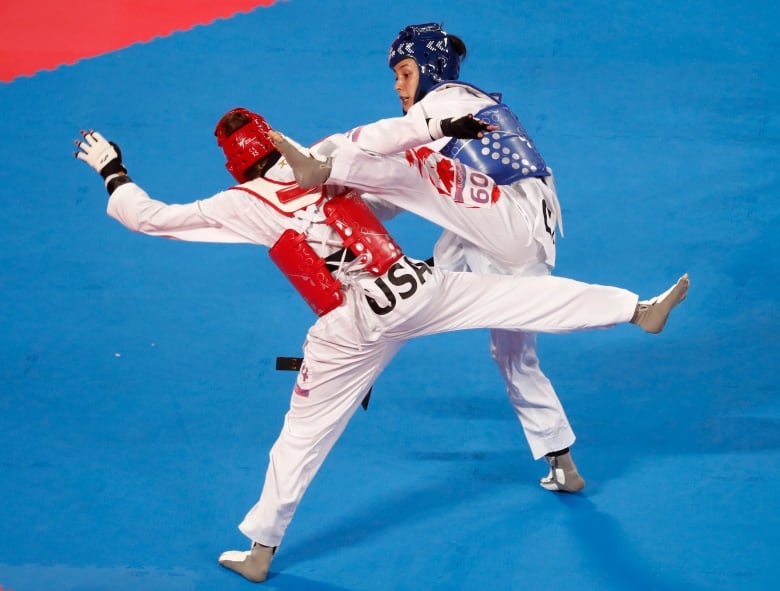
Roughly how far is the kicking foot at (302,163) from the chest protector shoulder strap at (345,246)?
1.00ft

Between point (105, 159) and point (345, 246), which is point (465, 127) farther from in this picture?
point (105, 159)

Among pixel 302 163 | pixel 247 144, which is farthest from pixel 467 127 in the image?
pixel 247 144

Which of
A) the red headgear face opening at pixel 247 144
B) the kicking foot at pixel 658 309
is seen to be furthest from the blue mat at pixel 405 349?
the red headgear face opening at pixel 247 144

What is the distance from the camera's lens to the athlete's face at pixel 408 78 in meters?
5.03

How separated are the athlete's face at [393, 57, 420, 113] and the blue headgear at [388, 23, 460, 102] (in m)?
0.02

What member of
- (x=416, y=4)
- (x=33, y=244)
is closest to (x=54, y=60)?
(x=33, y=244)

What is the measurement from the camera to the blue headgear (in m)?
5.01

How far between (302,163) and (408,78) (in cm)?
120

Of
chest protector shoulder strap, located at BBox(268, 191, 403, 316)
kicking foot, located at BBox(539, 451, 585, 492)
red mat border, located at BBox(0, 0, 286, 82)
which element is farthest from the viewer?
red mat border, located at BBox(0, 0, 286, 82)

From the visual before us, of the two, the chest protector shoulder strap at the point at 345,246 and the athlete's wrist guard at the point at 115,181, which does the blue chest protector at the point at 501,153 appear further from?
the athlete's wrist guard at the point at 115,181

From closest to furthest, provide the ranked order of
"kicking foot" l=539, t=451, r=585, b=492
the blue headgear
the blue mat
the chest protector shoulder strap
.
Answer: the chest protector shoulder strap, the blue mat, the blue headgear, "kicking foot" l=539, t=451, r=585, b=492

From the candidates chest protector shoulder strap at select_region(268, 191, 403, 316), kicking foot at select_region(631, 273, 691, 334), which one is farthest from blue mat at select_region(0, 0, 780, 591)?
chest protector shoulder strap at select_region(268, 191, 403, 316)

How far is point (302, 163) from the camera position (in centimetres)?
404

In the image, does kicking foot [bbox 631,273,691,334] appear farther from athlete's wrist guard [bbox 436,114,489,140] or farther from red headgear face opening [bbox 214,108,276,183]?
red headgear face opening [bbox 214,108,276,183]
